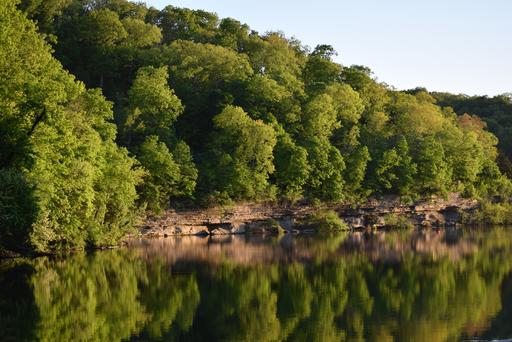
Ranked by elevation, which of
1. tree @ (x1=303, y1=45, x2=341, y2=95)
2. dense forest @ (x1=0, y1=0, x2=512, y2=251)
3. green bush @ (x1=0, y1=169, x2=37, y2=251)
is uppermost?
tree @ (x1=303, y1=45, x2=341, y2=95)

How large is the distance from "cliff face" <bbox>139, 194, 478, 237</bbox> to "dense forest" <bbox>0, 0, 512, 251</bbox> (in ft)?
4.15

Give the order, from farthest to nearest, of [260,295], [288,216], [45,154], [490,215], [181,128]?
[490,215]
[181,128]
[288,216]
[45,154]
[260,295]

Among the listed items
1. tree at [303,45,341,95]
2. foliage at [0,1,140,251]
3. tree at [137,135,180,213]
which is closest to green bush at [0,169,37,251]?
foliage at [0,1,140,251]

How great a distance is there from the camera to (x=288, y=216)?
229 feet

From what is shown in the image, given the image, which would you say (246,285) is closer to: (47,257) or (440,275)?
(440,275)

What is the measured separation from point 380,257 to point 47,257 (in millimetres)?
19334

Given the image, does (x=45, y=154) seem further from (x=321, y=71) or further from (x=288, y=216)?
(x=321, y=71)

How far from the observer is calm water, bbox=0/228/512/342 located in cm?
1931

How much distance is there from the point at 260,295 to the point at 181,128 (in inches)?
1923

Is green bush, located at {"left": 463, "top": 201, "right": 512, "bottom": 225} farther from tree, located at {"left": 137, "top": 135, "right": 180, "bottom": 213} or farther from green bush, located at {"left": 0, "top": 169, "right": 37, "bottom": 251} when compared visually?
green bush, located at {"left": 0, "top": 169, "right": 37, "bottom": 251}

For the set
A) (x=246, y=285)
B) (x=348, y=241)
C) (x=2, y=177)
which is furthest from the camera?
(x=348, y=241)

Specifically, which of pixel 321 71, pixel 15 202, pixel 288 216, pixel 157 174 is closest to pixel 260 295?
pixel 15 202

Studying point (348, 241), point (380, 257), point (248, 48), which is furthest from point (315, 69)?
point (380, 257)

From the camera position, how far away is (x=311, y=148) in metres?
73.1
